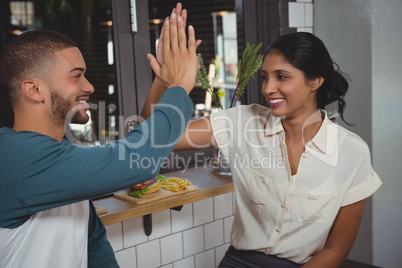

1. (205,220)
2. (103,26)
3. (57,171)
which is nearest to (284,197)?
(205,220)

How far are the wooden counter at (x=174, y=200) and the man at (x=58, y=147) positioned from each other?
42cm

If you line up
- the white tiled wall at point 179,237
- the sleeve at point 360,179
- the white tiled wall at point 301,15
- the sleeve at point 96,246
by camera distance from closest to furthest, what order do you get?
the sleeve at point 96,246 < the sleeve at point 360,179 < the white tiled wall at point 179,237 < the white tiled wall at point 301,15

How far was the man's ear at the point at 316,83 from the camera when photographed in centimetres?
179

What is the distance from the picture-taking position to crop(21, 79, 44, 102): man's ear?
1158 millimetres

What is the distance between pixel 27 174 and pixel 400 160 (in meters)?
2.43

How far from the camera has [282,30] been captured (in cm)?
268

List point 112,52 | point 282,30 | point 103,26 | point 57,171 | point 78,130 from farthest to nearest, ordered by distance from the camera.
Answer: point 103,26 < point 78,130 < point 282,30 < point 112,52 < point 57,171

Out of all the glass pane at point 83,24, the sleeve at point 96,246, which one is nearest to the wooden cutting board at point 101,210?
the sleeve at point 96,246

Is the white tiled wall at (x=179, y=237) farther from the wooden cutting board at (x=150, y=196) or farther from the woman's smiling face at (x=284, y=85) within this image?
the woman's smiling face at (x=284, y=85)

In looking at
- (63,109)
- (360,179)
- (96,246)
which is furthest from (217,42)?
(63,109)

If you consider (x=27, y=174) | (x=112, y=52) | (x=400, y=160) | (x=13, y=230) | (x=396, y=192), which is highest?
(x=112, y=52)

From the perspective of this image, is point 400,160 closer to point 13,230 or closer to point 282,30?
point 282,30

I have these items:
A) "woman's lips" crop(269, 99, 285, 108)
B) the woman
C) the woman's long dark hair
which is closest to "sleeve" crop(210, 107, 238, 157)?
the woman

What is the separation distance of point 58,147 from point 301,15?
84.9 inches
